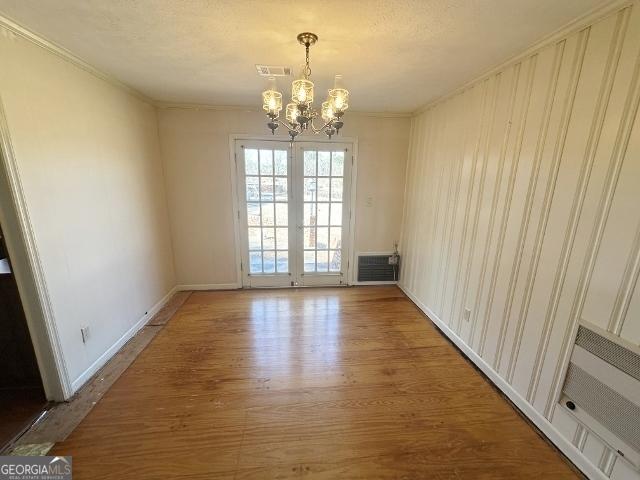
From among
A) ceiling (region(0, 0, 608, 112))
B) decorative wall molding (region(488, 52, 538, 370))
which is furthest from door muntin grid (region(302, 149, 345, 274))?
decorative wall molding (region(488, 52, 538, 370))

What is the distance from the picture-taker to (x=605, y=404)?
4.29ft

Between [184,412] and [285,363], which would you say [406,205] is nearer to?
[285,363]

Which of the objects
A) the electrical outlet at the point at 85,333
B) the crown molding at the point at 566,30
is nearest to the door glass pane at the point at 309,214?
the crown molding at the point at 566,30

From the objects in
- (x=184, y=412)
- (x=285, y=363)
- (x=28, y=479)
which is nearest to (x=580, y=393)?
(x=285, y=363)

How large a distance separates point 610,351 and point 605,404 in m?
0.27

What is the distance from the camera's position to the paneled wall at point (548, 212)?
1258 millimetres

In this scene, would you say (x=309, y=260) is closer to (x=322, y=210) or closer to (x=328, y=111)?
(x=322, y=210)

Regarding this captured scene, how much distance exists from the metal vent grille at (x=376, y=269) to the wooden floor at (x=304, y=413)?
3.82ft

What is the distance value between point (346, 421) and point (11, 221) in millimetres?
2354

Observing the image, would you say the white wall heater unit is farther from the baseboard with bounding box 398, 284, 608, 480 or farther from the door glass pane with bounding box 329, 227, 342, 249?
the door glass pane with bounding box 329, 227, 342, 249

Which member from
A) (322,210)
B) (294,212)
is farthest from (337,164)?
(294,212)

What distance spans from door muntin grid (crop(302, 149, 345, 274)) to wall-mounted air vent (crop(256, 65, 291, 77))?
1.27 m

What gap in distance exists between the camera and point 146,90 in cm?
263

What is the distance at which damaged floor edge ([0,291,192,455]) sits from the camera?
1.50 meters
